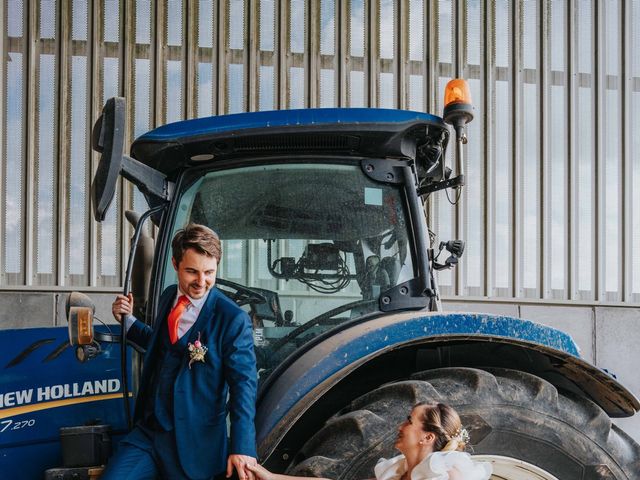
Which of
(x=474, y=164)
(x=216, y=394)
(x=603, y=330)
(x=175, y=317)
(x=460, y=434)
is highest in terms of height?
(x=474, y=164)

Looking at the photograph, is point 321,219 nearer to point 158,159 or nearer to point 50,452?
point 158,159

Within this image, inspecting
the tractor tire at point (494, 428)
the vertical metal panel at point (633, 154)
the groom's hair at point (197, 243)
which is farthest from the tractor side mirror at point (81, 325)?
the vertical metal panel at point (633, 154)

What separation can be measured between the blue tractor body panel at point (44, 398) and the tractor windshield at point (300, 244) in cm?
56

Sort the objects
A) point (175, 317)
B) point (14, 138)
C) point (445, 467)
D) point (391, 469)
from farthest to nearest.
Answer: point (14, 138) → point (175, 317) → point (391, 469) → point (445, 467)

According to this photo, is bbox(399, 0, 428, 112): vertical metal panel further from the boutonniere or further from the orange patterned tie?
the boutonniere

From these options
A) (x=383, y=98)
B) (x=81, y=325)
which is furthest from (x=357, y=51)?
(x=81, y=325)

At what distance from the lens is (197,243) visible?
2473 millimetres

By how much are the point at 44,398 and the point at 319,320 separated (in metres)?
1.18

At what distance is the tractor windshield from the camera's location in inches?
115

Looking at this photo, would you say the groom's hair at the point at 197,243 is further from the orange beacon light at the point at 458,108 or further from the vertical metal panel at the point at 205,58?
the vertical metal panel at the point at 205,58

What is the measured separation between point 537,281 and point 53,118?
17.1 feet

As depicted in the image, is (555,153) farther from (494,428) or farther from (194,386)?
(194,386)

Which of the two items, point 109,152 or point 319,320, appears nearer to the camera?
point 109,152

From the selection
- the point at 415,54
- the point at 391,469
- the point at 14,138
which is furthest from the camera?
the point at 415,54
